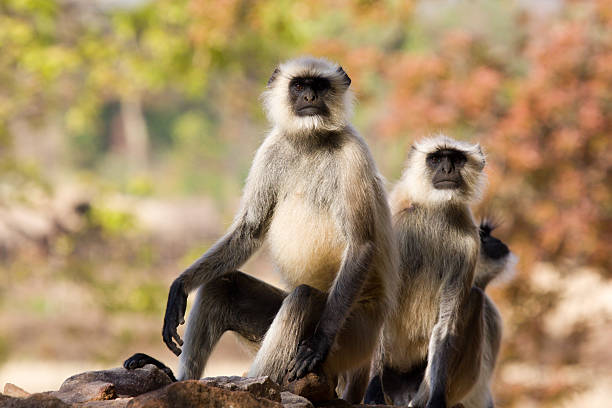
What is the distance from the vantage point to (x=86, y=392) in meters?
3.11

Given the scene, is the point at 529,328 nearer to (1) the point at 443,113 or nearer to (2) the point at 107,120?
(1) the point at 443,113

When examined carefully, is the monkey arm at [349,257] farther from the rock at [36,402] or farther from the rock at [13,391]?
the rock at [13,391]

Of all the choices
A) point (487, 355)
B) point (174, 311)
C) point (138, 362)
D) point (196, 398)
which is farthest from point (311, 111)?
point (487, 355)

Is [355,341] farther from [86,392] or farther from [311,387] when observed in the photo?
[86,392]

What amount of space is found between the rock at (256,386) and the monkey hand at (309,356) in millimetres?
185

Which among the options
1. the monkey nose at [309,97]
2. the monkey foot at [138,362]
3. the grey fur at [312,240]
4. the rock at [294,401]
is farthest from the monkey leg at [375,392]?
the monkey nose at [309,97]

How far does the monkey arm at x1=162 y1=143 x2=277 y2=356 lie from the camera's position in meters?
3.63

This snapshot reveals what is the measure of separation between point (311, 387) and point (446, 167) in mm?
1326

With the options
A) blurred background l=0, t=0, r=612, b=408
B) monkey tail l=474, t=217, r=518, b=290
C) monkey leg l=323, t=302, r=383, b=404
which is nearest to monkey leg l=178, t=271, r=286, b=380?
monkey leg l=323, t=302, r=383, b=404

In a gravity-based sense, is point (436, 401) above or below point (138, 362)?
below

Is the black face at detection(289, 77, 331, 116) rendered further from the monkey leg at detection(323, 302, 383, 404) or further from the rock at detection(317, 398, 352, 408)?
the rock at detection(317, 398, 352, 408)

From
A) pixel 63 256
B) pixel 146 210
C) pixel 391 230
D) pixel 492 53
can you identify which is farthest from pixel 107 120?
pixel 391 230

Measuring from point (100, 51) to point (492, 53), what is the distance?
446 centimetres

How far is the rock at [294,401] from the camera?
121 inches
